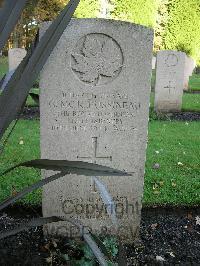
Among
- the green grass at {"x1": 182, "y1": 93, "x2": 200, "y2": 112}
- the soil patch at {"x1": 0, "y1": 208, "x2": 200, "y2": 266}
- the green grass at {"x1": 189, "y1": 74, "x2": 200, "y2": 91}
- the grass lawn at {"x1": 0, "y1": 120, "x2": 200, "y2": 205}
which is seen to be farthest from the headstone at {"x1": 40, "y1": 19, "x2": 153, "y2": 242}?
the green grass at {"x1": 189, "y1": 74, "x2": 200, "y2": 91}

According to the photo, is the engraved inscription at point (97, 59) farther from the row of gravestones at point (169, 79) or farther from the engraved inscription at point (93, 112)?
the row of gravestones at point (169, 79)

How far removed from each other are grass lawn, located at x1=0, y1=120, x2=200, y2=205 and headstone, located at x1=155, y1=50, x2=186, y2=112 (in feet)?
6.41

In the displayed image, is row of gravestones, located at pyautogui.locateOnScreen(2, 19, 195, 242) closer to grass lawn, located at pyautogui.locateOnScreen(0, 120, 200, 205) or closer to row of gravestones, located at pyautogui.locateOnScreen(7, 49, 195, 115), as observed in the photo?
grass lawn, located at pyautogui.locateOnScreen(0, 120, 200, 205)

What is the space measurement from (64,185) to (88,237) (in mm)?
1678

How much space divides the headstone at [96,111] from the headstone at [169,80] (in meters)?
6.40

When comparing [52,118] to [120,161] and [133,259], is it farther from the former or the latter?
[133,259]

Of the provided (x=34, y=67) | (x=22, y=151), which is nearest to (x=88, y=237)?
(x=34, y=67)

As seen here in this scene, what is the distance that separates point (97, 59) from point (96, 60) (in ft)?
0.03

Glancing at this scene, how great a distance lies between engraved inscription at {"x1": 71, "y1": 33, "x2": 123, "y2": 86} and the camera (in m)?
2.52

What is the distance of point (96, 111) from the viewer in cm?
265

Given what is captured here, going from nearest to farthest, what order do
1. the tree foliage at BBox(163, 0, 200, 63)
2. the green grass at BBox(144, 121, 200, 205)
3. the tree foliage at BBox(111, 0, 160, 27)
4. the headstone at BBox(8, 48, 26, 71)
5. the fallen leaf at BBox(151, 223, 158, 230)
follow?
the fallen leaf at BBox(151, 223, 158, 230) < the green grass at BBox(144, 121, 200, 205) < the headstone at BBox(8, 48, 26, 71) < the tree foliage at BBox(111, 0, 160, 27) < the tree foliage at BBox(163, 0, 200, 63)

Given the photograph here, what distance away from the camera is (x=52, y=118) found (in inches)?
104

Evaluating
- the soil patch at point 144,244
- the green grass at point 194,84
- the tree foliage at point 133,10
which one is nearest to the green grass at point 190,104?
the green grass at point 194,84

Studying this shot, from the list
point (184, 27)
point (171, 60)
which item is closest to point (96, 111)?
point (171, 60)
